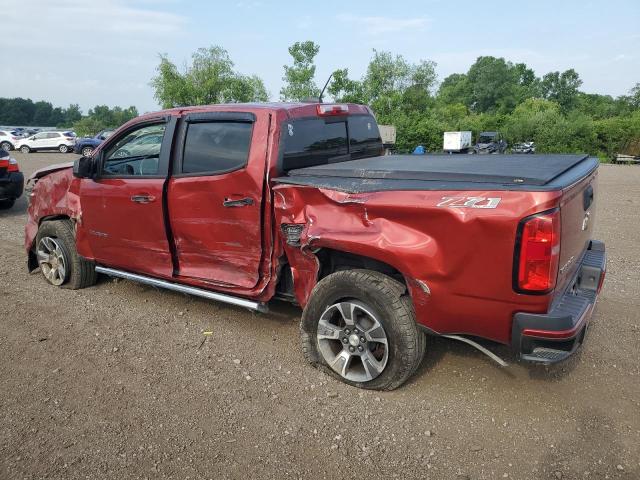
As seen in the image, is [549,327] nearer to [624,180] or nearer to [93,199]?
[93,199]

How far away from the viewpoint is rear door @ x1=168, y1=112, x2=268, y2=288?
12.0ft

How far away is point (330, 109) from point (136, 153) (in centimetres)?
182

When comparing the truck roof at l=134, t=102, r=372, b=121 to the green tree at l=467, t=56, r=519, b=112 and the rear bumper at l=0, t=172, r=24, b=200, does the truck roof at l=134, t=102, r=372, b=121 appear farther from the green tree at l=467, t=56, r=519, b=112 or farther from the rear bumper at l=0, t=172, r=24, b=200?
the green tree at l=467, t=56, r=519, b=112

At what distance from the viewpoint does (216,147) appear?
12.8 ft

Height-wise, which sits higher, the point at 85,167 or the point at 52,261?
the point at 85,167

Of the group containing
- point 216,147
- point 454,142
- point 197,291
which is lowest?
point 197,291

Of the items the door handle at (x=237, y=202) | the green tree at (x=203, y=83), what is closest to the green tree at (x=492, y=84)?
the green tree at (x=203, y=83)

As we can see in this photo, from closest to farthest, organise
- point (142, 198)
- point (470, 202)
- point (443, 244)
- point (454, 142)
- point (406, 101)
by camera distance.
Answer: point (470, 202), point (443, 244), point (142, 198), point (454, 142), point (406, 101)

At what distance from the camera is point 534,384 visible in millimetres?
3414

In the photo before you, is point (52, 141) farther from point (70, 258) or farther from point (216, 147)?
point (216, 147)

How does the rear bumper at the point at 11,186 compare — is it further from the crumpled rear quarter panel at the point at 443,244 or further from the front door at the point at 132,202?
the crumpled rear quarter panel at the point at 443,244

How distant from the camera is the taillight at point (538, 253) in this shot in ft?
8.14

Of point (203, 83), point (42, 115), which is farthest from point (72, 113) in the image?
point (203, 83)

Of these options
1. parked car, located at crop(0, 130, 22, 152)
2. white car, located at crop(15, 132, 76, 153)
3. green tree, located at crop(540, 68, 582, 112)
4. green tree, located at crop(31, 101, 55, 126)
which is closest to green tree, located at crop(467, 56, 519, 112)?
green tree, located at crop(540, 68, 582, 112)
